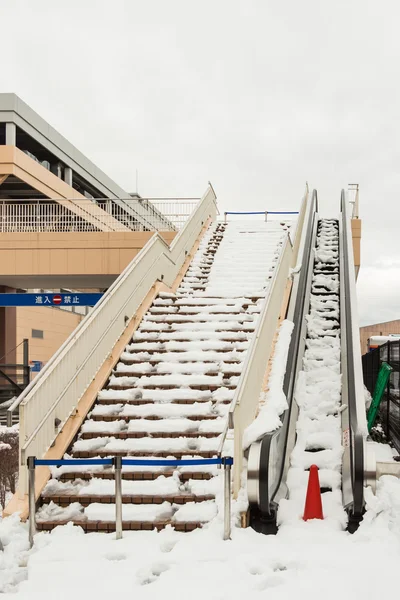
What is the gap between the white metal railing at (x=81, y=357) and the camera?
655cm

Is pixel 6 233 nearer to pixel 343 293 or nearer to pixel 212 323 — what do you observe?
pixel 212 323

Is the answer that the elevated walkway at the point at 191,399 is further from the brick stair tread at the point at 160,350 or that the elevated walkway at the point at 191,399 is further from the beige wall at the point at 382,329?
the beige wall at the point at 382,329

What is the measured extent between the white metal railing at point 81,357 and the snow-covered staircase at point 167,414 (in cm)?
37

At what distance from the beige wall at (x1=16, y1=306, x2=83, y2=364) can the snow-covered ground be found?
30446 millimetres

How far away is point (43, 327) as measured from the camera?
38.2 meters

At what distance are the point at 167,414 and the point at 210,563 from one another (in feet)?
10.0

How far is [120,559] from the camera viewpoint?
522 centimetres

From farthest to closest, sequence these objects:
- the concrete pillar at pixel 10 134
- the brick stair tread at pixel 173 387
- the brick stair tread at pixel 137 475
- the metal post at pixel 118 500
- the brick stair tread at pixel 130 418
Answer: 1. the concrete pillar at pixel 10 134
2. the brick stair tread at pixel 173 387
3. the brick stair tread at pixel 130 418
4. the brick stair tread at pixel 137 475
5. the metal post at pixel 118 500

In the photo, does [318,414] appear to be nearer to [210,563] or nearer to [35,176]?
[210,563]

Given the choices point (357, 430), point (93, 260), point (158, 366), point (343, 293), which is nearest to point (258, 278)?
point (343, 293)

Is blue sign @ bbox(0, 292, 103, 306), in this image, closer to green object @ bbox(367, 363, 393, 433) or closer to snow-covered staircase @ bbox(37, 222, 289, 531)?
snow-covered staircase @ bbox(37, 222, 289, 531)

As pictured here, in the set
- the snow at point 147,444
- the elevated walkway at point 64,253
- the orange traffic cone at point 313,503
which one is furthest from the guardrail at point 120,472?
the elevated walkway at point 64,253

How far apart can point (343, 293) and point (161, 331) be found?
13.3ft

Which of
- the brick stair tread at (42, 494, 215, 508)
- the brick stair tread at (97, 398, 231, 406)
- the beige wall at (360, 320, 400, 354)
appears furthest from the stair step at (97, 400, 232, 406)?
the beige wall at (360, 320, 400, 354)
